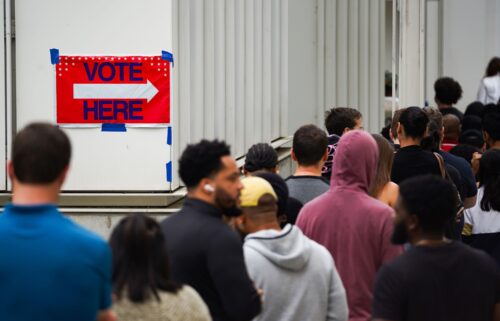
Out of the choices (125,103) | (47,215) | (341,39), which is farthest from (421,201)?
(341,39)

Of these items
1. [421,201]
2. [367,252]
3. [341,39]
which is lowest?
[367,252]

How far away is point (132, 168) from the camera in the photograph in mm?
10281

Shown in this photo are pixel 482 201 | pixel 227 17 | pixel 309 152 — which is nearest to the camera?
pixel 309 152

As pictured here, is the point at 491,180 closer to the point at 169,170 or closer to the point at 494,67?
the point at 169,170

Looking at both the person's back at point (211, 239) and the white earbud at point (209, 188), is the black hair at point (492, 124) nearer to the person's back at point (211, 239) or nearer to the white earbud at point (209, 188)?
the person's back at point (211, 239)

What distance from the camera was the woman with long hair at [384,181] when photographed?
7355 millimetres

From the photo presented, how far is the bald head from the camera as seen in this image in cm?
1098

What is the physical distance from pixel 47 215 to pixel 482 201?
15.8 feet

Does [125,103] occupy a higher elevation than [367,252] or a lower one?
higher

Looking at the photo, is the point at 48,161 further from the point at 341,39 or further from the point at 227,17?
the point at 341,39

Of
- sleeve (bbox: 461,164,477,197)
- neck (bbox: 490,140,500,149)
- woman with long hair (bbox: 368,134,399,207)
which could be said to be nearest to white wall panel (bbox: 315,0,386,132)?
neck (bbox: 490,140,500,149)

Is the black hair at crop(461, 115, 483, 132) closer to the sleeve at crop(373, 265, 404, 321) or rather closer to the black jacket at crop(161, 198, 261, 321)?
the black jacket at crop(161, 198, 261, 321)

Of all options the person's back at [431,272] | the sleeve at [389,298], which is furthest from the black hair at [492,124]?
the sleeve at [389,298]

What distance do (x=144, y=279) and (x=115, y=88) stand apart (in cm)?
583
